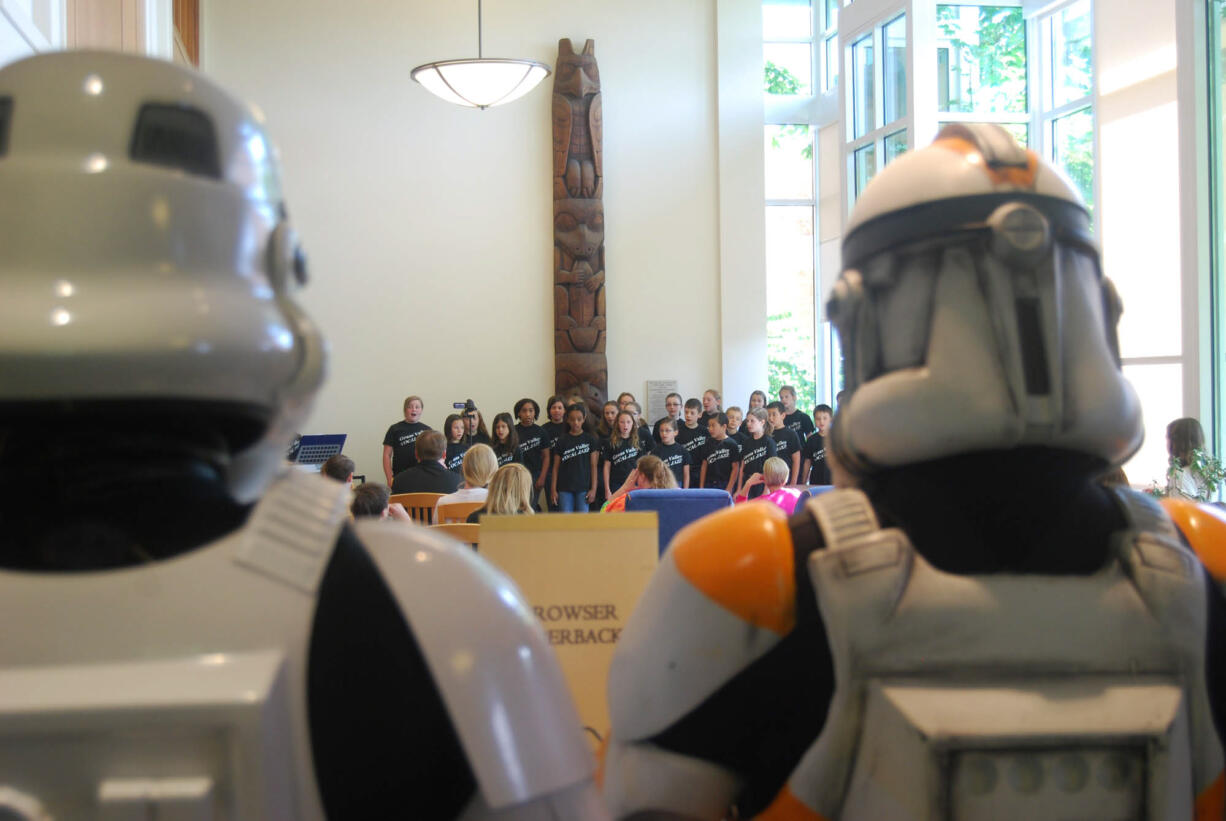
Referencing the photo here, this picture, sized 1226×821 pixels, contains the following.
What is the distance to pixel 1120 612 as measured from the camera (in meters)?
1.28

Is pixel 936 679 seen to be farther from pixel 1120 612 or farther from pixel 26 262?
pixel 26 262

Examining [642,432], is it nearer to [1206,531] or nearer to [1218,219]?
[1218,219]

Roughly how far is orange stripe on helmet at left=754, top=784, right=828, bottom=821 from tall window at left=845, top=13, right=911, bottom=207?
960 cm

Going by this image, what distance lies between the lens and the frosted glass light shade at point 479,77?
8.42 metres

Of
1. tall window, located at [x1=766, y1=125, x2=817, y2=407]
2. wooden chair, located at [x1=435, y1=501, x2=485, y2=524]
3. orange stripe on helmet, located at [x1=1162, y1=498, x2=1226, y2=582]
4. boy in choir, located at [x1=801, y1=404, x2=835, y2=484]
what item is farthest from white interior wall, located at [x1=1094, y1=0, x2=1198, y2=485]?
orange stripe on helmet, located at [x1=1162, y1=498, x2=1226, y2=582]

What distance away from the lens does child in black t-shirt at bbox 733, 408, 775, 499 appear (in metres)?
8.74

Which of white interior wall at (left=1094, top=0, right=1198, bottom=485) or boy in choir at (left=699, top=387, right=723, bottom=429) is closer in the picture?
white interior wall at (left=1094, top=0, right=1198, bottom=485)

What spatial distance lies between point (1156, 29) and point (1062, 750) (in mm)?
9051

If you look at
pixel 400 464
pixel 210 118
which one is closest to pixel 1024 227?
pixel 210 118

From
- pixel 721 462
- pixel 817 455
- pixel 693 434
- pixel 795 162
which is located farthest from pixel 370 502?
pixel 795 162

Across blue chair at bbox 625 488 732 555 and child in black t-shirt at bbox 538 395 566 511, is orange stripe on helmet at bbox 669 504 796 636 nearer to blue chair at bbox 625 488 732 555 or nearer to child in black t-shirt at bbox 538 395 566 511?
blue chair at bbox 625 488 732 555

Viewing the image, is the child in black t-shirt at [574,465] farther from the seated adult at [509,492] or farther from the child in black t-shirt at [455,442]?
the seated adult at [509,492]

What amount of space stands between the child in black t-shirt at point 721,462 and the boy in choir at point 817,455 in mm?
872

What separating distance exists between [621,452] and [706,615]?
7.51 meters
